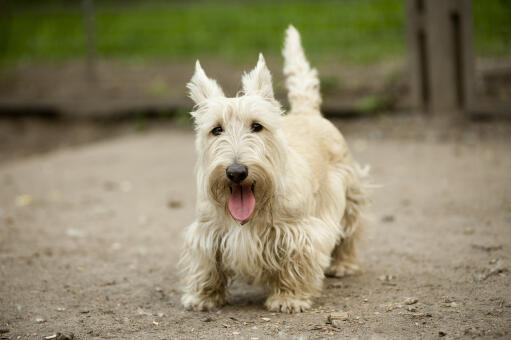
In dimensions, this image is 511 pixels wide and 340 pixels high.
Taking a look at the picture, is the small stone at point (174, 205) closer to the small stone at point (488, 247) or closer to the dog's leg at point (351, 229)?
the dog's leg at point (351, 229)

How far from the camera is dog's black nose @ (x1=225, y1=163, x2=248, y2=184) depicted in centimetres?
371

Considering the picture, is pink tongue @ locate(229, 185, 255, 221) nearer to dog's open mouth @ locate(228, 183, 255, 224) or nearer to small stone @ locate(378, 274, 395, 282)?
dog's open mouth @ locate(228, 183, 255, 224)

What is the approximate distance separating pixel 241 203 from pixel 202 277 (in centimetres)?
70

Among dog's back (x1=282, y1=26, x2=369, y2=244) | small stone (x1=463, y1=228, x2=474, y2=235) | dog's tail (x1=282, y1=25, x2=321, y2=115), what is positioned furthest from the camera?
small stone (x1=463, y1=228, x2=474, y2=235)

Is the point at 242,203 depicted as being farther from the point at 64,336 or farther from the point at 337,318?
the point at 64,336

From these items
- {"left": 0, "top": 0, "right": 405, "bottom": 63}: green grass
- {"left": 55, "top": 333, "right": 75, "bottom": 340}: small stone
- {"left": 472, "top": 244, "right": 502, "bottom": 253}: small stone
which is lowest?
{"left": 55, "top": 333, "right": 75, "bottom": 340}: small stone

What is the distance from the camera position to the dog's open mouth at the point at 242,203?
386 cm

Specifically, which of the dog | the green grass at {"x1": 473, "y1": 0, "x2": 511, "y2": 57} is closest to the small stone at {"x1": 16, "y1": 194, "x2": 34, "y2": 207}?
the dog

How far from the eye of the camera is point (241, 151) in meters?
3.78

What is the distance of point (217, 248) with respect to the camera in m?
4.20

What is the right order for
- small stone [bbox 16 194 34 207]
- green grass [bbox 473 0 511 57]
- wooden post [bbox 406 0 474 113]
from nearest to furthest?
small stone [bbox 16 194 34 207], green grass [bbox 473 0 511 57], wooden post [bbox 406 0 474 113]

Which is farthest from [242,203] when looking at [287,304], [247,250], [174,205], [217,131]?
[174,205]

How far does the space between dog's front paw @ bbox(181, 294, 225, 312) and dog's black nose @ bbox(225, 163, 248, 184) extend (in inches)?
39.7

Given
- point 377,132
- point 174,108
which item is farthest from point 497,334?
point 174,108
